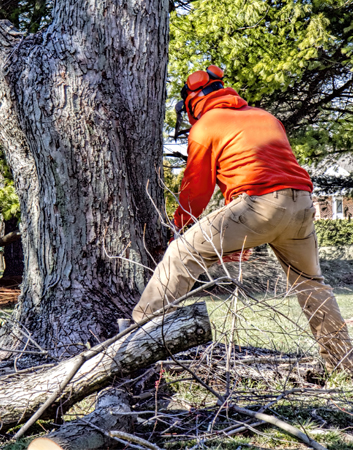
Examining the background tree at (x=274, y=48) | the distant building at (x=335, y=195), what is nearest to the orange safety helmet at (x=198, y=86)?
the background tree at (x=274, y=48)

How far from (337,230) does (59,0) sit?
43.6 feet

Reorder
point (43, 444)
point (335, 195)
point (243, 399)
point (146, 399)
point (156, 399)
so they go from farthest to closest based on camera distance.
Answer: point (335, 195) < point (146, 399) < point (243, 399) < point (156, 399) < point (43, 444)

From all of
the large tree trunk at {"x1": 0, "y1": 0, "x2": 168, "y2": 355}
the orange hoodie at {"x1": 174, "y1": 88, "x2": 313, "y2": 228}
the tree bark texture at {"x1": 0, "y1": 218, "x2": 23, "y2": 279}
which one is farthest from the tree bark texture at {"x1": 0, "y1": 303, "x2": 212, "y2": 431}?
the tree bark texture at {"x1": 0, "y1": 218, "x2": 23, "y2": 279}

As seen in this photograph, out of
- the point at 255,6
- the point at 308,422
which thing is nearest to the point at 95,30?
the point at 308,422

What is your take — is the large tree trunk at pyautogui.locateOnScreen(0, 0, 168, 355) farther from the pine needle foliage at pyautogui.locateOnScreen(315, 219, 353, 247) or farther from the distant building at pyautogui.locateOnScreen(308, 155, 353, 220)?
the pine needle foliage at pyautogui.locateOnScreen(315, 219, 353, 247)

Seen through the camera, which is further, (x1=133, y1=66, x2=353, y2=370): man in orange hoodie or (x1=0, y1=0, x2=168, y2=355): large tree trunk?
(x1=0, y1=0, x2=168, y2=355): large tree trunk

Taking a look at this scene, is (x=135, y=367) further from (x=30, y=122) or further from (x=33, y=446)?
(x=30, y=122)

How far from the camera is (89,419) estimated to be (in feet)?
7.63

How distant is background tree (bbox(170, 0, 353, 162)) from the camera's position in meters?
9.48

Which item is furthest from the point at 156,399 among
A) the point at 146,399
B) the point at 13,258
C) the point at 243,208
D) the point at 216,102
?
the point at 13,258

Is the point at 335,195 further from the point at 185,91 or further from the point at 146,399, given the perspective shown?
the point at 146,399

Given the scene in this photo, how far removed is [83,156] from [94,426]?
1832 millimetres

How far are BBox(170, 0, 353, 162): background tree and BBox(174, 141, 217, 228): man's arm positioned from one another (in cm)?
707

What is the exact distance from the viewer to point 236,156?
9.94 feet
